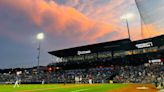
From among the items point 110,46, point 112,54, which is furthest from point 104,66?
point 110,46

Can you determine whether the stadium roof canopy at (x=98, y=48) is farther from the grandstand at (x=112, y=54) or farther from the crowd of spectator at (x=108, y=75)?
the crowd of spectator at (x=108, y=75)

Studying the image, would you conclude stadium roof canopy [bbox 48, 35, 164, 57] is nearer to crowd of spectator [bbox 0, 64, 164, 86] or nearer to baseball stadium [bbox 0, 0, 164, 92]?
baseball stadium [bbox 0, 0, 164, 92]

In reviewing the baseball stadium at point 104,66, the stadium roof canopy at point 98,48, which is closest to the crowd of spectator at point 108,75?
the baseball stadium at point 104,66

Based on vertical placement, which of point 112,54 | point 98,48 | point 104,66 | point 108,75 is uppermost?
point 98,48

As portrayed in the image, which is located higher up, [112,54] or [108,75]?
[112,54]

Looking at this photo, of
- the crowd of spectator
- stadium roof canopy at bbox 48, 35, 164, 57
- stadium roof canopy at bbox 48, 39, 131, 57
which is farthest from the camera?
stadium roof canopy at bbox 48, 39, 131, 57

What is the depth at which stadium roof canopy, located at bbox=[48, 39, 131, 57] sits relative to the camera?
6222 centimetres

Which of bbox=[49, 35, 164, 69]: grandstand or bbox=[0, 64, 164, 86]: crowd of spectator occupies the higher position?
bbox=[49, 35, 164, 69]: grandstand

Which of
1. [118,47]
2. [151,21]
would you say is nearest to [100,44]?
[118,47]

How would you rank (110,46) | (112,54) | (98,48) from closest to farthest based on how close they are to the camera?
1. (110,46)
2. (112,54)
3. (98,48)

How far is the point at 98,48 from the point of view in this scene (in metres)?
68.4

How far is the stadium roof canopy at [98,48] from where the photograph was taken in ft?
204

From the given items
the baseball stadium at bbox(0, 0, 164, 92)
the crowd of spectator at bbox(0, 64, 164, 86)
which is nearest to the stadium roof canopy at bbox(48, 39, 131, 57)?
the baseball stadium at bbox(0, 0, 164, 92)

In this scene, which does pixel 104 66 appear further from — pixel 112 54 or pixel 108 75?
pixel 108 75
